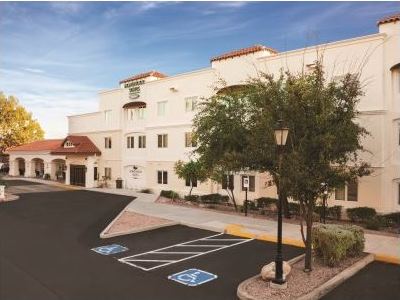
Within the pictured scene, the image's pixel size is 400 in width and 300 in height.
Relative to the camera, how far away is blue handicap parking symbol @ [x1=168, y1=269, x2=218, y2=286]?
11.9m

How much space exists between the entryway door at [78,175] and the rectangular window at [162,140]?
11454mm

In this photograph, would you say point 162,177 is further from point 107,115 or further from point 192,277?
point 192,277

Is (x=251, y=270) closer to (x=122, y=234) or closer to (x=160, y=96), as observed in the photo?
(x=122, y=234)

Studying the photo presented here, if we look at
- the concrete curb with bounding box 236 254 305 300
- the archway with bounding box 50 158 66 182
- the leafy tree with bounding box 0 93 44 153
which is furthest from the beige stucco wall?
the leafy tree with bounding box 0 93 44 153

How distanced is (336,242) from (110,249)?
8.95 m

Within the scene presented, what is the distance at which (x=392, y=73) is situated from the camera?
22078mm

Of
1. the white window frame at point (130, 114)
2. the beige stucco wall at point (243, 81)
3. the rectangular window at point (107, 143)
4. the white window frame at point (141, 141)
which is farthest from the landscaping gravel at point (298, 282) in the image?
the rectangular window at point (107, 143)

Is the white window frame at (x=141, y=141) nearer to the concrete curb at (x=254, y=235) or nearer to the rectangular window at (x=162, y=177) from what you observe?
the rectangular window at (x=162, y=177)

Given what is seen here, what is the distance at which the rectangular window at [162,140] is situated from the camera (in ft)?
116

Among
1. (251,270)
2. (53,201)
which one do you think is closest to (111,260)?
(251,270)

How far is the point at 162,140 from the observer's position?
35.9 m

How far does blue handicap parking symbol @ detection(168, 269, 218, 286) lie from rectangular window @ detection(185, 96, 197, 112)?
21445 mm

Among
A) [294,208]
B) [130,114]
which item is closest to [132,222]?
[294,208]

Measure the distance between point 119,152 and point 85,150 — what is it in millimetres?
4130
